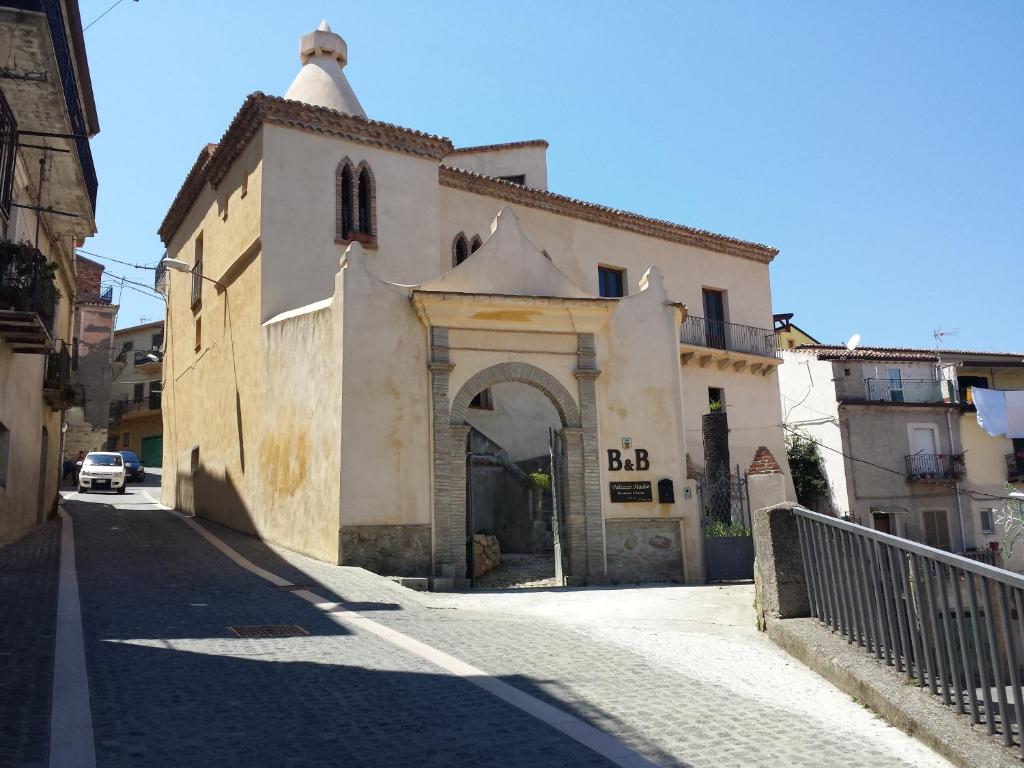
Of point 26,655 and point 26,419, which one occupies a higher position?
point 26,419

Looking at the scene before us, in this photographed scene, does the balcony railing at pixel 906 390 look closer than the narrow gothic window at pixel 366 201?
No

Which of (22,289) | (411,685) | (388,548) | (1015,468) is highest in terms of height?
(22,289)

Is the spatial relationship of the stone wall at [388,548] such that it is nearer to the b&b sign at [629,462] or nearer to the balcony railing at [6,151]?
the b&b sign at [629,462]

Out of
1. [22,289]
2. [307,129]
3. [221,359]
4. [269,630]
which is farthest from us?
[221,359]

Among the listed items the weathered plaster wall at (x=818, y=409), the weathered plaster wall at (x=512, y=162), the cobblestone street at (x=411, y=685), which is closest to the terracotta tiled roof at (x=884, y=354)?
the weathered plaster wall at (x=818, y=409)

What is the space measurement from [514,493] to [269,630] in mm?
12189

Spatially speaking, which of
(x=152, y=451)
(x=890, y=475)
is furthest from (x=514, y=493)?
(x=152, y=451)

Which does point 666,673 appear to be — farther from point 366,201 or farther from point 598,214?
point 598,214

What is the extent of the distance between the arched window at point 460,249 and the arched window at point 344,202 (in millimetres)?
3519

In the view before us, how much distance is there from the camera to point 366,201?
1959 centimetres

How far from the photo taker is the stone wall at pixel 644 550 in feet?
49.8

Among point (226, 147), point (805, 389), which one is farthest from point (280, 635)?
point (805, 389)

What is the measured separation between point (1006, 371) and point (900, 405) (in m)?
6.56

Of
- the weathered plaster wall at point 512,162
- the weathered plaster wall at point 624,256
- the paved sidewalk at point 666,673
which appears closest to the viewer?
the paved sidewalk at point 666,673
